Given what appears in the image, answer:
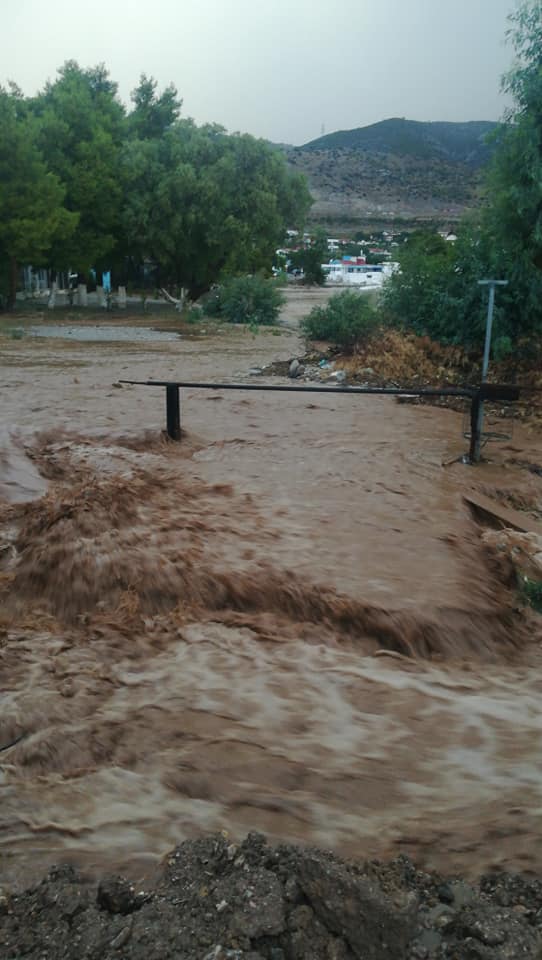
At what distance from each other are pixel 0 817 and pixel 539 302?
47.3 feet

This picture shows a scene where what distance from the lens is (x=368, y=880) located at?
263 cm

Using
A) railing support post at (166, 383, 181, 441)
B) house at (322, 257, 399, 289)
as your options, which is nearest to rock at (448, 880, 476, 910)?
railing support post at (166, 383, 181, 441)

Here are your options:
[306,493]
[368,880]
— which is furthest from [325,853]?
[306,493]

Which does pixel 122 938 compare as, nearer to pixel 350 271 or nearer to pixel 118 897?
pixel 118 897

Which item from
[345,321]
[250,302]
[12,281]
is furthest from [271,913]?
[12,281]

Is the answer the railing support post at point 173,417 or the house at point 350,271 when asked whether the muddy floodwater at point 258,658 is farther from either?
the house at point 350,271

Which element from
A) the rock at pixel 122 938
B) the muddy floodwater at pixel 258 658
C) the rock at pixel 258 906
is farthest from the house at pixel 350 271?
the rock at pixel 122 938

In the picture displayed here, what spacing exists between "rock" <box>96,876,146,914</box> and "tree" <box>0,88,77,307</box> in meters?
28.8

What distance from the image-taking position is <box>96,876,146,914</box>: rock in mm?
2611

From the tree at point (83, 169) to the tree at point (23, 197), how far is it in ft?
7.12

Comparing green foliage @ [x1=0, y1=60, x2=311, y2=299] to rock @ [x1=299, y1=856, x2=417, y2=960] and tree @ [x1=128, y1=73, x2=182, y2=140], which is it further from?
rock @ [x1=299, y1=856, x2=417, y2=960]

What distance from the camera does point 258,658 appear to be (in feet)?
16.1

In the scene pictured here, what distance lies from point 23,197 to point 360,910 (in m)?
30.3

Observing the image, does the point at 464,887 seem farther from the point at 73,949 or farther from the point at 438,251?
the point at 438,251
